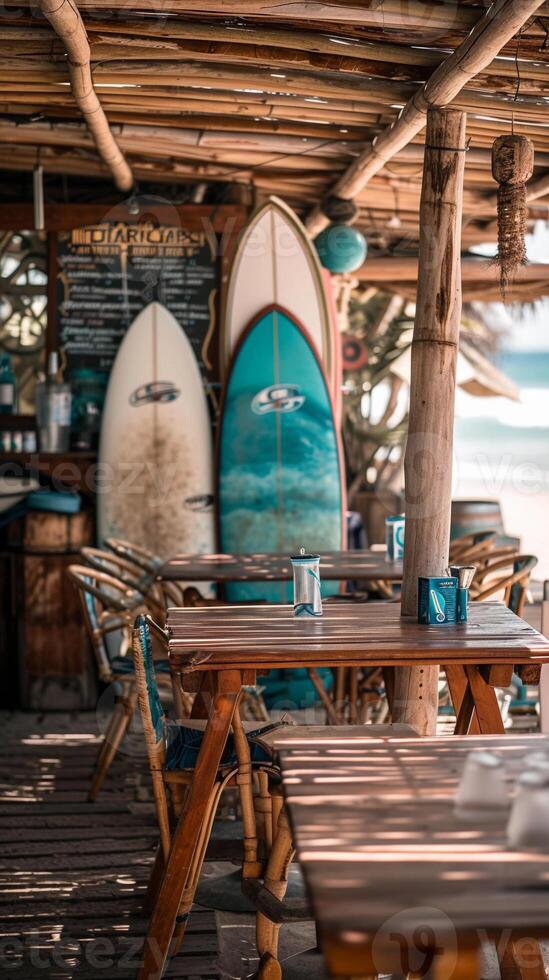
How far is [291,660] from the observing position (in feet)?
9.02

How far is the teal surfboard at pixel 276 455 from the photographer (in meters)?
5.86

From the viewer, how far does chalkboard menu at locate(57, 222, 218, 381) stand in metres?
6.08

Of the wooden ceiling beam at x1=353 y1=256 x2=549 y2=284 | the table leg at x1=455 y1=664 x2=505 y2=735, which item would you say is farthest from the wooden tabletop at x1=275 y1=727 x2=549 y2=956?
the wooden ceiling beam at x1=353 y1=256 x2=549 y2=284

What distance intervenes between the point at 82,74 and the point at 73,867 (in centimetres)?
246

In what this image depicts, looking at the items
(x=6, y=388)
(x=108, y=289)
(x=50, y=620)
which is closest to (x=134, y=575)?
(x=50, y=620)

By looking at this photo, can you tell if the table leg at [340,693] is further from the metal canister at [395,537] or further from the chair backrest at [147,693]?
the chair backrest at [147,693]

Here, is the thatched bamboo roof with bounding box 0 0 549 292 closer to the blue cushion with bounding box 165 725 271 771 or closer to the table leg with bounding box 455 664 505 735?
the table leg with bounding box 455 664 505 735

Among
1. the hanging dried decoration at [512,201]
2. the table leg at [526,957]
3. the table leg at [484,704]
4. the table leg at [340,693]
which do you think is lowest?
the table leg at [526,957]

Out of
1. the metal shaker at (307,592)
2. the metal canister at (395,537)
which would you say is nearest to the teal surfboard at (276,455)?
Result: the metal canister at (395,537)

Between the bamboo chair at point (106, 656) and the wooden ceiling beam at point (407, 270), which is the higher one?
the wooden ceiling beam at point (407, 270)

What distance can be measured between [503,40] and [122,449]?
3.30 meters

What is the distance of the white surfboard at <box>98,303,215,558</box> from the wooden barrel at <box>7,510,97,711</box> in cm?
36

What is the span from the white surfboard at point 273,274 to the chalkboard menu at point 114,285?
0.68 feet

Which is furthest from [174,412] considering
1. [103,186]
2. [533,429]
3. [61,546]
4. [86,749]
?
[533,429]
